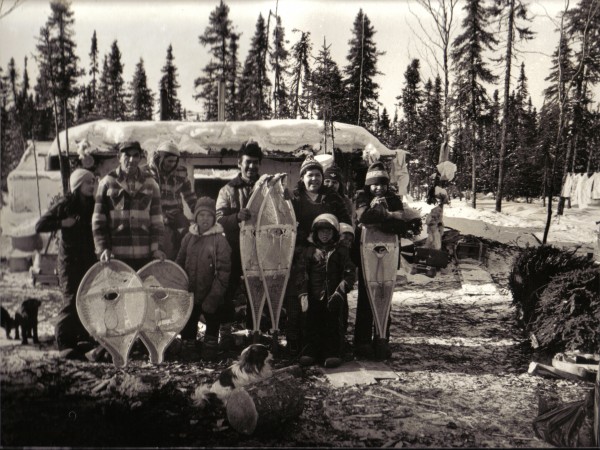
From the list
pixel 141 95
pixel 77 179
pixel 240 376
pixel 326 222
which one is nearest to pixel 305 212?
pixel 326 222

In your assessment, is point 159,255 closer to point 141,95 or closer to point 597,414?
point 597,414

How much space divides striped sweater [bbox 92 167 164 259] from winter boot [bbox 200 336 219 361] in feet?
3.27

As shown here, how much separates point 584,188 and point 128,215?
15.2 meters

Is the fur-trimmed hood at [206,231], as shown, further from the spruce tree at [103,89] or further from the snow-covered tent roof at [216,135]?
the snow-covered tent roof at [216,135]

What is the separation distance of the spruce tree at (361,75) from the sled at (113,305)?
343 centimetres

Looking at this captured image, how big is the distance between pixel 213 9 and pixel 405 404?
3907mm

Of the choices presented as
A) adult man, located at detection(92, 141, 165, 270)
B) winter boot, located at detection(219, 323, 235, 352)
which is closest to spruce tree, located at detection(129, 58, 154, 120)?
adult man, located at detection(92, 141, 165, 270)

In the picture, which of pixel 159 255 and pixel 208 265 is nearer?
pixel 159 255

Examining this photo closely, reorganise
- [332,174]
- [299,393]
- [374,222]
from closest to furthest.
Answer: [299,393], [374,222], [332,174]

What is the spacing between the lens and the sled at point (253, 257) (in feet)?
13.6

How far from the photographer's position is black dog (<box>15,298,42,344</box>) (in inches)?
151

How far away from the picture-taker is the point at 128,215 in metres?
3.82

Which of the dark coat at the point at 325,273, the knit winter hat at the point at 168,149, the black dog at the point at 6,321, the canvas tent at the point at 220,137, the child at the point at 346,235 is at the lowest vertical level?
the black dog at the point at 6,321

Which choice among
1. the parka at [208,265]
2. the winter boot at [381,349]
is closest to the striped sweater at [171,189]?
the parka at [208,265]
